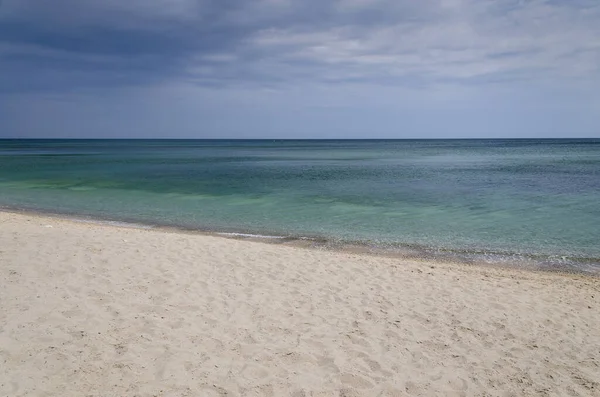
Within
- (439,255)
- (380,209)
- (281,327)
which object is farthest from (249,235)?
(281,327)

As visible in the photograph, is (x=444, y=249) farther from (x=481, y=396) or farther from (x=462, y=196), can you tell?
(x=462, y=196)

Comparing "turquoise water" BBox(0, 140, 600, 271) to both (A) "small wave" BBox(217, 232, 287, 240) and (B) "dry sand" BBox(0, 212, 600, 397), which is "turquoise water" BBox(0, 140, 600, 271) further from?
(B) "dry sand" BBox(0, 212, 600, 397)

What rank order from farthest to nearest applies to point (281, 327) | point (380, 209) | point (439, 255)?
point (380, 209) < point (439, 255) < point (281, 327)

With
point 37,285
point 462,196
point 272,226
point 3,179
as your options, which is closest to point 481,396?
point 37,285

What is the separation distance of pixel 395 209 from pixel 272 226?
5.81 m

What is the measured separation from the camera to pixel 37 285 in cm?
698

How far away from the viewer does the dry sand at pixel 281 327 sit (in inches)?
184

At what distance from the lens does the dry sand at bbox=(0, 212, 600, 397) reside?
4.68 m

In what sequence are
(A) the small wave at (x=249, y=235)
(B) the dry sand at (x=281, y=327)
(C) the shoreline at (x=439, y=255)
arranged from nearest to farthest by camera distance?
(B) the dry sand at (x=281, y=327) < (C) the shoreline at (x=439, y=255) < (A) the small wave at (x=249, y=235)

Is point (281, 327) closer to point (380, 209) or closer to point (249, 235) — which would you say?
point (249, 235)

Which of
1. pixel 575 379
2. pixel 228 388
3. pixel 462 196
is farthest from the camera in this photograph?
pixel 462 196

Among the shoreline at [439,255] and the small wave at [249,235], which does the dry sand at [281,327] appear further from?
the small wave at [249,235]

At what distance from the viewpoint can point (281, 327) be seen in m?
5.95

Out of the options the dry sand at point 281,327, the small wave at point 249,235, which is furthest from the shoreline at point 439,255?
Answer: the dry sand at point 281,327
